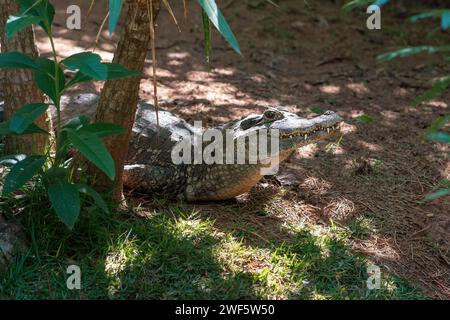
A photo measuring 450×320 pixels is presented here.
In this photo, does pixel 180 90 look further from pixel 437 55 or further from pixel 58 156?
pixel 437 55

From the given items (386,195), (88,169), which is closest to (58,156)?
(88,169)

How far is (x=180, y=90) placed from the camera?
19.6ft

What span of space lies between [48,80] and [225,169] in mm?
1511

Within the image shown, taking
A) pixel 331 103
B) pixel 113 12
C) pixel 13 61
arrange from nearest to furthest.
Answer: pixel 113 12 < pixel 13 61 < pixel 331 103

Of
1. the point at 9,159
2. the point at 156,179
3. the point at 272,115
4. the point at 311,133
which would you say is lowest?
the point at 156,179

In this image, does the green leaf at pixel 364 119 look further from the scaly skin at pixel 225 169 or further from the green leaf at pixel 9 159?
the green leaf at pixel 9 159

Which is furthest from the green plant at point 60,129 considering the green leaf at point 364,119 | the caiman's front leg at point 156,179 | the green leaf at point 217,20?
the green leaf at point 364,119

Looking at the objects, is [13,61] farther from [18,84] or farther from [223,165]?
[223,165]

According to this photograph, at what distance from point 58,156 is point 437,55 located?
555 centimetres

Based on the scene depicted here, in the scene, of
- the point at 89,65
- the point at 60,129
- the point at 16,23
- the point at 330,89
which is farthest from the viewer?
the point at 330,89

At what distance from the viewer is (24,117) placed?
2818mm

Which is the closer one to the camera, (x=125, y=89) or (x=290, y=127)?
(x=125, y=89)

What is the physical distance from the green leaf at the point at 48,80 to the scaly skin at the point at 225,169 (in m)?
1.14

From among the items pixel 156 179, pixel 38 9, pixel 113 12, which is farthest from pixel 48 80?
pixel 156 179
